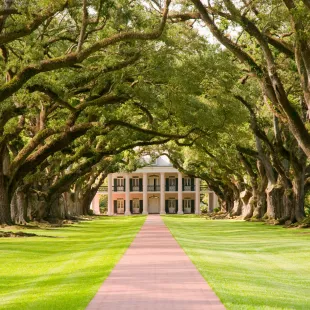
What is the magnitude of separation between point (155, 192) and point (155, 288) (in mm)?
95721

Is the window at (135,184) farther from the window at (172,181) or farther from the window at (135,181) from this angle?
the window at (172,181)

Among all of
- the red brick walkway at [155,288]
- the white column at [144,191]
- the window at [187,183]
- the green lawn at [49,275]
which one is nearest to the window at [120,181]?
the white column at [144,191]

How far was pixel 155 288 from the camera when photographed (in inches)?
429

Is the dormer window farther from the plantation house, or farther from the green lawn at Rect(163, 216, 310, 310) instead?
the green lawn at Rect(163, 216, 310, 310)

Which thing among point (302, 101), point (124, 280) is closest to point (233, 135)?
point (302, 101)

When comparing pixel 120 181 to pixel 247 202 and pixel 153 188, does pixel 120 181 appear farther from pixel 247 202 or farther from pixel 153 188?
pixel 247 202

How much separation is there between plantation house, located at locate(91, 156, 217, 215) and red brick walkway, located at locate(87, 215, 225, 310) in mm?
87493

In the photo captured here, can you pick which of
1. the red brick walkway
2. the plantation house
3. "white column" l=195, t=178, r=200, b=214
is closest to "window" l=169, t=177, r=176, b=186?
the plantation house

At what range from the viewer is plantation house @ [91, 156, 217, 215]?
104 m

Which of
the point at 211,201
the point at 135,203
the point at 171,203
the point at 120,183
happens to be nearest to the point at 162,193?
the point at 171,203

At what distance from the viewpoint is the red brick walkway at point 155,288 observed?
916 cm

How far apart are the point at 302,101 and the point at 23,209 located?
16.4 metres

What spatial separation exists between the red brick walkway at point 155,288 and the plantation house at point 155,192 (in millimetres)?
87493

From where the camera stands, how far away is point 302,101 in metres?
33.0
